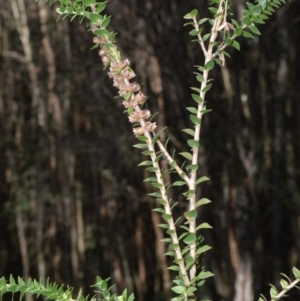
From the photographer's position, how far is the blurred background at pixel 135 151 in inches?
185

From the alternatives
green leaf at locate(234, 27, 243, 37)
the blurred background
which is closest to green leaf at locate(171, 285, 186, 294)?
green leaf at locate(234, 27, 243, 37)

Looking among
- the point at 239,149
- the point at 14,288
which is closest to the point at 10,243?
the point at 239,149

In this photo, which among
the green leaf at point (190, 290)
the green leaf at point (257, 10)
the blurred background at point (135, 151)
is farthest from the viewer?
the blurred background at point (135, 151)

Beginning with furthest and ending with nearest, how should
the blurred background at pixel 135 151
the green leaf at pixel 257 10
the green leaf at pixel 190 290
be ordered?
the blurred background at pixel 135 151
the green leaf at pixel 257 10
the green leaf at pixel 190 290

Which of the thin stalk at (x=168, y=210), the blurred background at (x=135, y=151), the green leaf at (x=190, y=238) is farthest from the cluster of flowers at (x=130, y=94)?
the blurred background at (x=135, y=151)

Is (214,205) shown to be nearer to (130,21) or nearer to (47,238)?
(130,21)

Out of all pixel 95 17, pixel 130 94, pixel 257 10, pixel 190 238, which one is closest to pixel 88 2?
pixel 95 17

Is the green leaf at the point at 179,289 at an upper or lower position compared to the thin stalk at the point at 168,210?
lower

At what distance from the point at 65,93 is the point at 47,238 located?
236 centimetres

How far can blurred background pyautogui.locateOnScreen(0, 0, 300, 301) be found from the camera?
4691mm

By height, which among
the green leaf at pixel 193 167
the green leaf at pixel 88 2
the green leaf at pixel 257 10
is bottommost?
the green leaf at pixel 193 167

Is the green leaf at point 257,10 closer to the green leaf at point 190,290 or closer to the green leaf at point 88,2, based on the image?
the green leaf at point 88,2

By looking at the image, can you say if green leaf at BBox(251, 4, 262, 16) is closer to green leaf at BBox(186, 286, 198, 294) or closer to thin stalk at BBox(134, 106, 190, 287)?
thin stalk at BBox(134, 106, 190, 287)

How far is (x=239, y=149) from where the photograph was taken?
4484 millimetres
